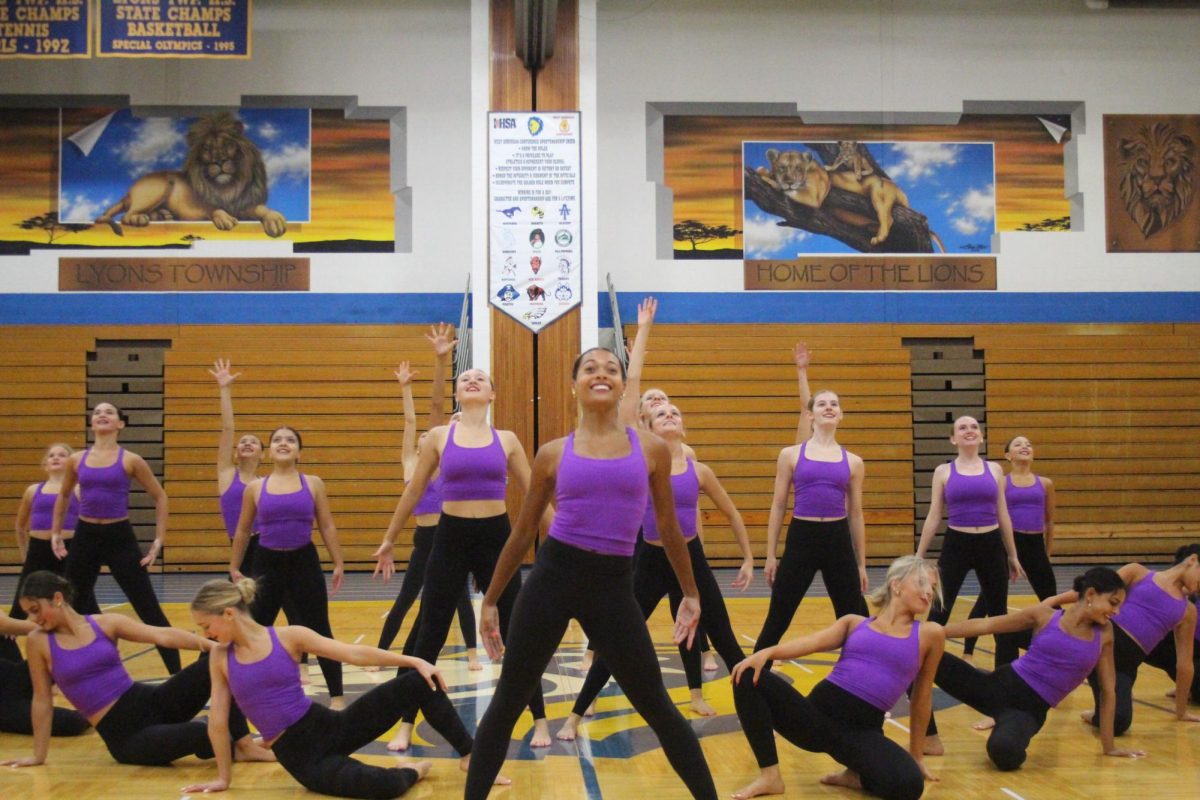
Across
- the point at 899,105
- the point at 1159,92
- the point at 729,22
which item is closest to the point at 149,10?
the point at 729,22

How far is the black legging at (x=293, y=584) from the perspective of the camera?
5.77 m

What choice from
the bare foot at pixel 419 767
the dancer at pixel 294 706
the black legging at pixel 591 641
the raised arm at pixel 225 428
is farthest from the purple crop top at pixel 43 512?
the black legging at pixel 591 641

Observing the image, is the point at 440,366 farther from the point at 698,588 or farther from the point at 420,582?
the point at 420,582

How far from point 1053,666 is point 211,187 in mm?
11299

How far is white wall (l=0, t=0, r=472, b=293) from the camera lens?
43.0ft

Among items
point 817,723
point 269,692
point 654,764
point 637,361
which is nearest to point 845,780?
point 817,723

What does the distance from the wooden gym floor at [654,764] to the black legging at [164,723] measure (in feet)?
0.25

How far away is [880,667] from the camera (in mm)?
4180

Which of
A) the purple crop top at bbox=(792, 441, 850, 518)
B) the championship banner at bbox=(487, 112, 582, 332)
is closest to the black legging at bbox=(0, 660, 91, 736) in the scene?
the purple crop top at bbox=(792, 441, 850, 518)

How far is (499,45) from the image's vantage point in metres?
12.4

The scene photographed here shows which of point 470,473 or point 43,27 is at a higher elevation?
point 43,27

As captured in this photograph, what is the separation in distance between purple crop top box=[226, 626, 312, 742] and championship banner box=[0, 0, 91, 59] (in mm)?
9090

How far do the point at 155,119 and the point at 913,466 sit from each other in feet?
32.9

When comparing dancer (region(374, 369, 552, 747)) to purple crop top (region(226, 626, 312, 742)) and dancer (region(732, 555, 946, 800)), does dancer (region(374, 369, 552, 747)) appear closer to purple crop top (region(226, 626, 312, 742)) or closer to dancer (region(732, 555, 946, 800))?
purple crop top (region(226, 626, 312, 742))
